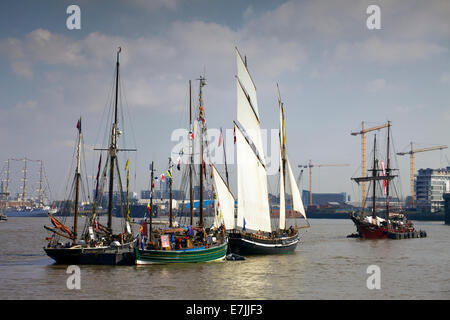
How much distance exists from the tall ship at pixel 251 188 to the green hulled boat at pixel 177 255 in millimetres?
7952

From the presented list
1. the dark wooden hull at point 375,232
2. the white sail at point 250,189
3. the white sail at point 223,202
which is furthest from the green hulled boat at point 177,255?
the dark wooden hull at point 375,232

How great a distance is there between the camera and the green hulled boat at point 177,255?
46.1 meters

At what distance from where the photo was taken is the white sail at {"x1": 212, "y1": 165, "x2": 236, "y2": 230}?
59.9m

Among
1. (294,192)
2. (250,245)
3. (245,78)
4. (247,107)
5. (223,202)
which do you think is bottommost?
(250,245)

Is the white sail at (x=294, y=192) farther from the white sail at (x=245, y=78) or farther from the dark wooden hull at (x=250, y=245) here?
the white sail at (x=245, y=78)

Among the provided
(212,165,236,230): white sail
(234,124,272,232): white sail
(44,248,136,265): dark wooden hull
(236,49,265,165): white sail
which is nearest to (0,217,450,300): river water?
(44,248,136,265): dark wooden hull

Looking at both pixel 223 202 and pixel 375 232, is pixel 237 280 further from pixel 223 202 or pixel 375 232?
pixel 375 232

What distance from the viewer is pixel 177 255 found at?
47.2m

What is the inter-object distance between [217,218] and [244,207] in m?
6.87

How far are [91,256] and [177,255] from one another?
862cm

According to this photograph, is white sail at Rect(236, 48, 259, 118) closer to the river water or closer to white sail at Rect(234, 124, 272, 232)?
white sail at Rect(234, 124, 272, 232)

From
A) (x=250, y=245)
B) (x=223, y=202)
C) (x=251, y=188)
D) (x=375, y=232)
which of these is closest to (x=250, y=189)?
(x=251, y=188)
